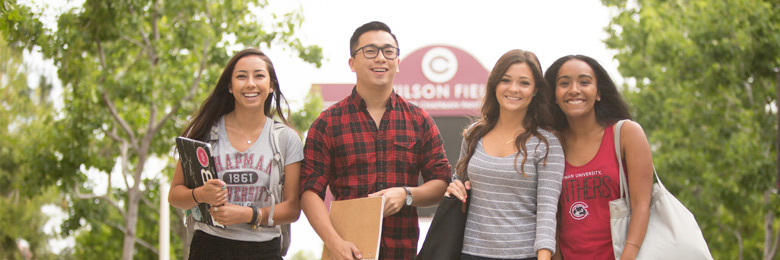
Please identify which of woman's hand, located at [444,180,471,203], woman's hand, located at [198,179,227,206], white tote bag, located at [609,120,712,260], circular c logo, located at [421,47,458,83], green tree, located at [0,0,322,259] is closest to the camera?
white tote bag, located at [609,120,712,260]

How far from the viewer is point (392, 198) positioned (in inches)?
157

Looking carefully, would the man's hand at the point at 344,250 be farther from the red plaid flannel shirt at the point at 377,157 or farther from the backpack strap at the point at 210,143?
the backpack strap at the point at 210,143

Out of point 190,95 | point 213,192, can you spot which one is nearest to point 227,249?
point 213,192

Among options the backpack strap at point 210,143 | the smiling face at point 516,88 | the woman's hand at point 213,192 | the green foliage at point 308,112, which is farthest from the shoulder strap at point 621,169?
the green foliage at point 308,112

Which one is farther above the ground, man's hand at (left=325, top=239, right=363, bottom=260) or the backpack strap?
the backpack strap

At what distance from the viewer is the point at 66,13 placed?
9867 mm

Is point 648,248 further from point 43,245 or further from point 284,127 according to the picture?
point 43,245

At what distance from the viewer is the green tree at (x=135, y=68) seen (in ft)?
33.3

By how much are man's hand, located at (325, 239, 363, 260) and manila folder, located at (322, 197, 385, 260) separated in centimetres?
3

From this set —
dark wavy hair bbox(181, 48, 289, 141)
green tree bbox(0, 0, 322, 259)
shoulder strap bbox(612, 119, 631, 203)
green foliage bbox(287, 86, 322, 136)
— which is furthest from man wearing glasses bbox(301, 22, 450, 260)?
green foliage bbox(287, 86, 322, 136)

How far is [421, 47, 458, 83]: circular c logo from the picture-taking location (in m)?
12.7

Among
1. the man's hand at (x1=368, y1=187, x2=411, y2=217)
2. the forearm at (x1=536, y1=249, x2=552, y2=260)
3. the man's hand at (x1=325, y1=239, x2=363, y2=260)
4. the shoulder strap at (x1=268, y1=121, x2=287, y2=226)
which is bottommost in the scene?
the forearm at (x1=536, y1=249, x2=552, y2=260)

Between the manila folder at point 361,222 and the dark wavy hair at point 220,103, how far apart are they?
742mm

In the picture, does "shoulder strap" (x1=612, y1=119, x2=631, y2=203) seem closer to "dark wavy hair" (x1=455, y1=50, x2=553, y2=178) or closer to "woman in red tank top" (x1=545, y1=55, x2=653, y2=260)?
"woman in red tank top" (x1=545, y1=55, x2=653, y2=260)
